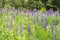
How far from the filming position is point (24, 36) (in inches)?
162

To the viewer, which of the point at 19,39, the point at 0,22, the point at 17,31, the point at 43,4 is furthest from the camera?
the point at 43,4

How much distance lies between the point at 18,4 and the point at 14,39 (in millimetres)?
8809

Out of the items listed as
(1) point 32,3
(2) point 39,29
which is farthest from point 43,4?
(2) point 39,29

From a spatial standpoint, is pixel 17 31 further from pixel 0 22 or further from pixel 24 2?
pixel 24 2

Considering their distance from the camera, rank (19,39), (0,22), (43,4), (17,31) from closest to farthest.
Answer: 1. (19,39)
2. (17,31)
3. (0,22)
4. (43,4)

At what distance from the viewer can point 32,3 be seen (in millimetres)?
Result: 12820

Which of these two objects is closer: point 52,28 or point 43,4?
point 52,28

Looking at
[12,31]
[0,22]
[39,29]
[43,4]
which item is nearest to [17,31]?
[12,31]

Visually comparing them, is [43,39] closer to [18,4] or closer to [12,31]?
[12,31]

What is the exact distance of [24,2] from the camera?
12797 mm

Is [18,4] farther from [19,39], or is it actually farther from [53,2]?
[19,39]

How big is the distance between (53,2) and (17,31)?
362 inches

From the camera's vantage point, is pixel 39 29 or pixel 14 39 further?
pixel 39 29

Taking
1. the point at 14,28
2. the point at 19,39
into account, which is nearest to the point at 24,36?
the point at 19,39
